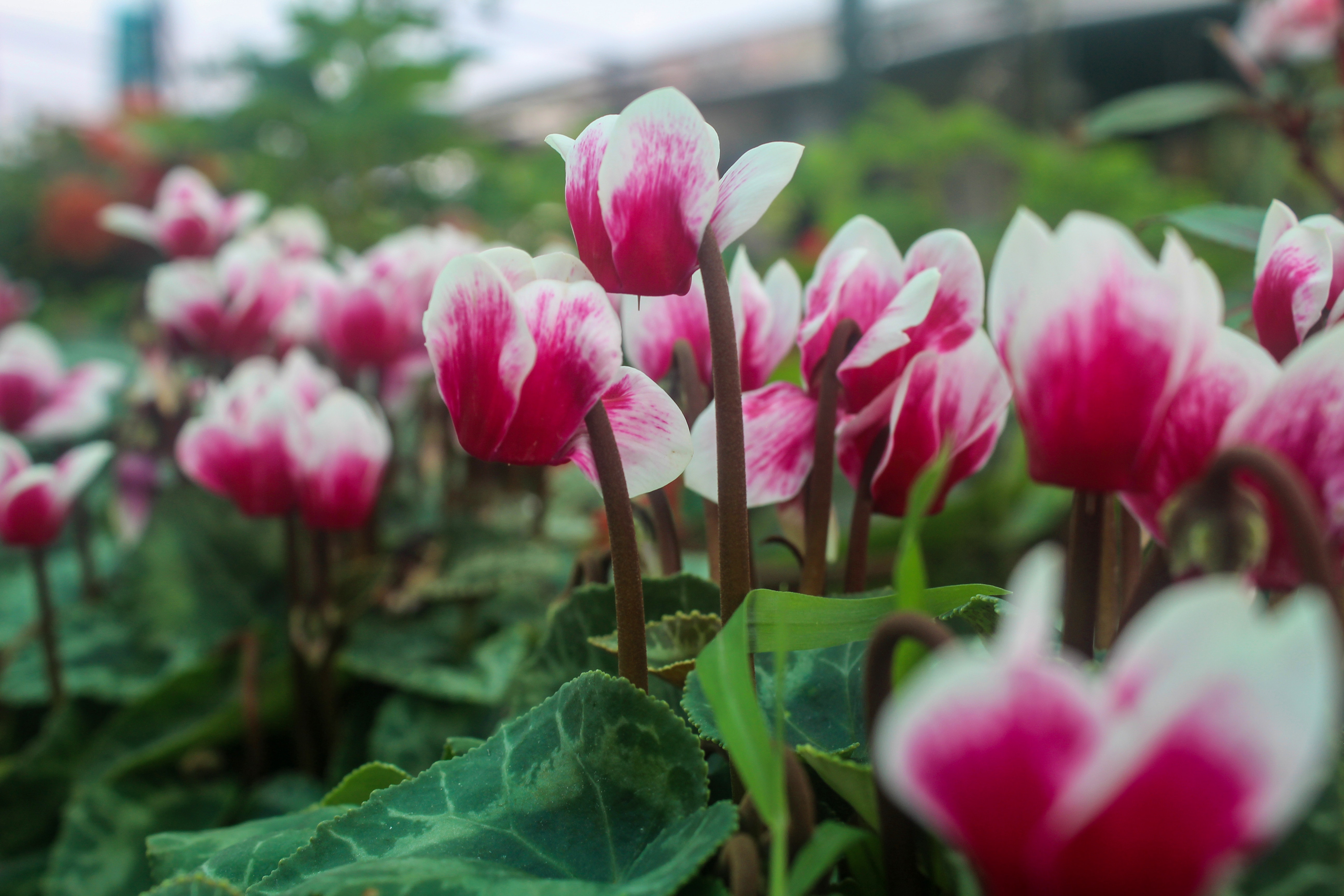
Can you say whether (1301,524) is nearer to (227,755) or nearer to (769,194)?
(769,194)

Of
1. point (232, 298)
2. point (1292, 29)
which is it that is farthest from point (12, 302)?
point (1292, 29)

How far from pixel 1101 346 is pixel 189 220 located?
1.30m

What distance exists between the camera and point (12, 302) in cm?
198

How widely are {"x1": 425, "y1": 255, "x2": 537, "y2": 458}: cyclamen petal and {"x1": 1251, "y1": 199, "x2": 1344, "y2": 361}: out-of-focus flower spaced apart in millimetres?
297

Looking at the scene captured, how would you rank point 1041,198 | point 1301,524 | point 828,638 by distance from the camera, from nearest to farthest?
1. point 1301,524
2. point 828,638
3. point 1041,198

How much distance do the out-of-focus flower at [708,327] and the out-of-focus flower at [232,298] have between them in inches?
26.7

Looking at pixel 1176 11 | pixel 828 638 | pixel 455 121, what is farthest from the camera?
pixel 1176 11

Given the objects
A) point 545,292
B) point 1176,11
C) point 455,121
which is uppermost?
point 1176,11

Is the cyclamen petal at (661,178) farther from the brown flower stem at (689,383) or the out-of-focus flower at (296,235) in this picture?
the out-of-focus flower at (296,235)

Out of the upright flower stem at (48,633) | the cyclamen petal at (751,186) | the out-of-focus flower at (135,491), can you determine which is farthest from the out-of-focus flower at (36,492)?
the cyclamen petal at (751,186)

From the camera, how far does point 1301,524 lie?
26 centimetres

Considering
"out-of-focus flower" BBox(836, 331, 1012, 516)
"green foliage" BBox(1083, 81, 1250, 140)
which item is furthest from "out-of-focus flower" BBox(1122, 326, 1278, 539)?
"green foliage" BBox(1083, 81, 1250, 140)

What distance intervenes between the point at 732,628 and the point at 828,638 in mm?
46

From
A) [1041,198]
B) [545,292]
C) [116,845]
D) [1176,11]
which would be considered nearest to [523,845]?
[545,292]
